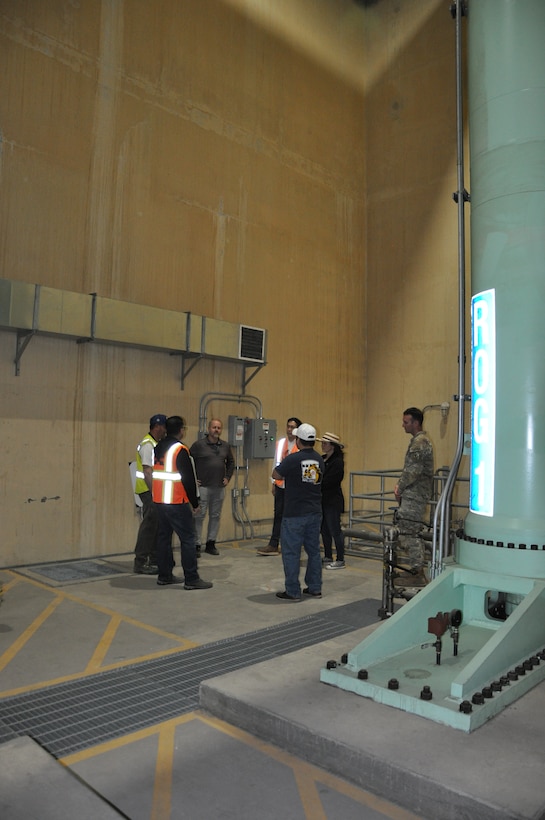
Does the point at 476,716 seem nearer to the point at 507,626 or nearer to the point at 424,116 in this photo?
the point at 507,626

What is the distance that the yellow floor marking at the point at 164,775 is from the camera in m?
2.81

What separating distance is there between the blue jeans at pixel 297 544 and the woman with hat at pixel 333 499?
1778mm

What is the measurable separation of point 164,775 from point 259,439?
300 inches

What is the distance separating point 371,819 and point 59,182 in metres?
8.13

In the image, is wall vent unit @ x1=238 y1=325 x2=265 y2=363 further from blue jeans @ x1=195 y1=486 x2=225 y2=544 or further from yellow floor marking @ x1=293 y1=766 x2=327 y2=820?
yellow floor marking @ x1=293 y1=766 x2=327 y2=820

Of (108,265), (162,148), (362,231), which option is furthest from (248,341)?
(362,231)

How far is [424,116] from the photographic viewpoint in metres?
12.4

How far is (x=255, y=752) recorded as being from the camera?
3293mm

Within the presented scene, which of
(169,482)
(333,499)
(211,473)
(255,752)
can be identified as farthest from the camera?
(211,473)

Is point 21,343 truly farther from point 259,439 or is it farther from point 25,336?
point 259,439

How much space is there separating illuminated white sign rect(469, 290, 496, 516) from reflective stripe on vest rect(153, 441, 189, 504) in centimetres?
326

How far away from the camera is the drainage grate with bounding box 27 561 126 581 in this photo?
7422 mm

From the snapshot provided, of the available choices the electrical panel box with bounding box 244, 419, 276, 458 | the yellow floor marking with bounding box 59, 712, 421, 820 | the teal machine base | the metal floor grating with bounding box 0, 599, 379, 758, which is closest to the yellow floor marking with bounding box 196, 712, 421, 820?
the yellow floor marking with bounding box 59, 712, 421, 820

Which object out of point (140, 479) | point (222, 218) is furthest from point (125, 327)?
point (222, 218)
